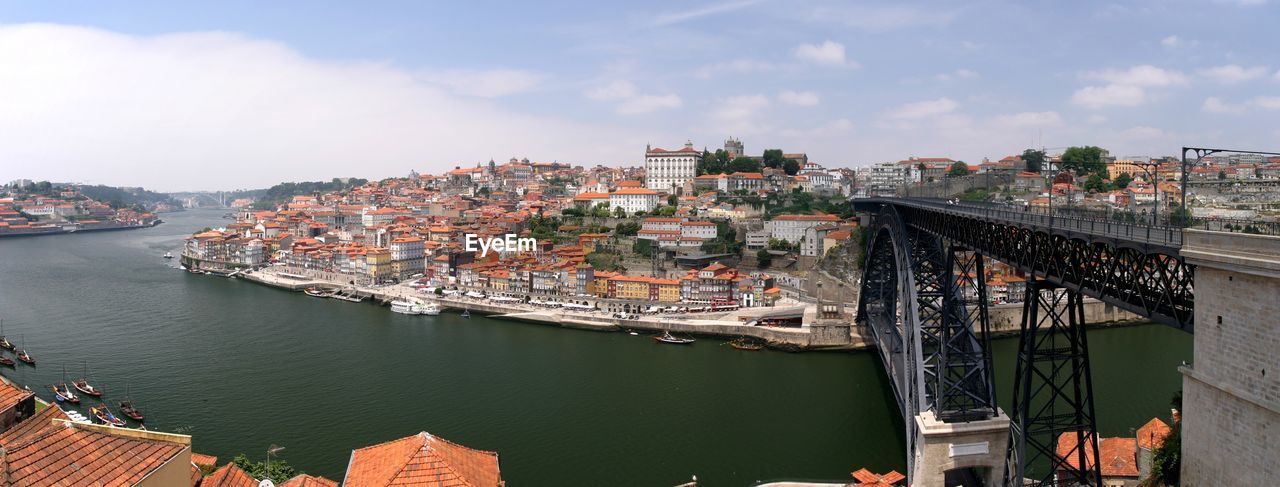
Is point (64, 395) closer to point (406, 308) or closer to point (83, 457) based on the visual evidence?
point (406, 308)

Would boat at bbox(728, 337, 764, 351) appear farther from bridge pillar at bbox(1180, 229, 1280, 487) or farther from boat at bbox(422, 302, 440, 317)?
bridge pillar at bbox(1180, 229, 1280, 487)

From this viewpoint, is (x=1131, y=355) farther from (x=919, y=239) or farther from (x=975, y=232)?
(x=975, y=232)

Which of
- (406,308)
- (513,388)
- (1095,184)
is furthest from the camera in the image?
(406,308)

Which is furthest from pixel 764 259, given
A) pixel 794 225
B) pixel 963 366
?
pixel 963 366

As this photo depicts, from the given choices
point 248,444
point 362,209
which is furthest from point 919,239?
point 362,209

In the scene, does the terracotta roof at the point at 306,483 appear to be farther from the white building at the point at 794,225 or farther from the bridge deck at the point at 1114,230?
the white building at the point at 794,225

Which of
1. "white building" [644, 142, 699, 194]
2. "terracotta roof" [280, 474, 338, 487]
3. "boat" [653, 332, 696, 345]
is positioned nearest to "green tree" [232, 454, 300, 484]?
"terracotta roof" [280, 474, 338, 487]

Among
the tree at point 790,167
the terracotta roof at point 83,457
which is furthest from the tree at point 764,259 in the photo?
the terracotta roof at point 83,457
